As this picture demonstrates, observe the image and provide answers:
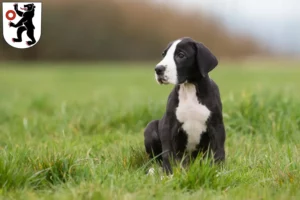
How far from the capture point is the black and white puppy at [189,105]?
344cm

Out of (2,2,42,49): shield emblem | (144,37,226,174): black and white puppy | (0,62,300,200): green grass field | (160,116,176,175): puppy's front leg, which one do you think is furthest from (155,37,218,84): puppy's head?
(2,2,42,49): shield emblem

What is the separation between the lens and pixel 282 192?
292cm

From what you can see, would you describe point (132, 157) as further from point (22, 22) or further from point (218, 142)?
point (22, 22)

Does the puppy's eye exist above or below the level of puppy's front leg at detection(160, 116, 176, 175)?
above

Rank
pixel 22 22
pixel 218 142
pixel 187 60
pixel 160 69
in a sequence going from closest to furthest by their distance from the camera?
1. pixel 160 69
2. pixel 187 60
3. pixel 218 142
4. pixel 22 22

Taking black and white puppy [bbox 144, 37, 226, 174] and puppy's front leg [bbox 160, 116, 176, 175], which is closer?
black and white puppy [bbox 144, 37, 226, 174]

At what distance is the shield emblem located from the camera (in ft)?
14.1

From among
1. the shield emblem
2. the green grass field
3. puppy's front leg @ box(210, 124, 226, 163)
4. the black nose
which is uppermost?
the shield emblem

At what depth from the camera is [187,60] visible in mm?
3443

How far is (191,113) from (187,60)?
36cm

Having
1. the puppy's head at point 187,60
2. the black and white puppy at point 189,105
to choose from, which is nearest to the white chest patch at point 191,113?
the black and white puppy at point 189,105

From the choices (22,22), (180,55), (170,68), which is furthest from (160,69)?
(22,22)

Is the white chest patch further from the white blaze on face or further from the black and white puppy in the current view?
the white blaze on face

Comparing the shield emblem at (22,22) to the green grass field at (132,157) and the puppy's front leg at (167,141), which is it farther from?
the puppy's front leg at (167,141)
